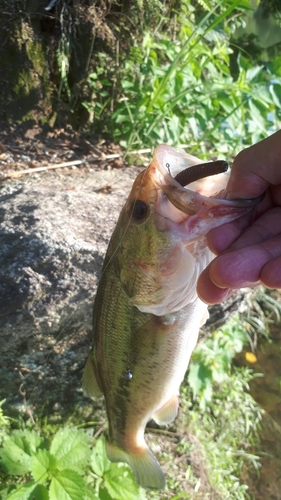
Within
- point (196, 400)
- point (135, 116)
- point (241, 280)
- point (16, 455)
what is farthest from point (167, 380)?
point (135, 116)

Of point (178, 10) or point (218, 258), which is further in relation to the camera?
point (178, 10)

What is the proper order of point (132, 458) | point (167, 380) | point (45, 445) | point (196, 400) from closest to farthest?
1. point (167, 380)
2. point (132, 458)
3. point (45, 445)
4. point (196, 400)

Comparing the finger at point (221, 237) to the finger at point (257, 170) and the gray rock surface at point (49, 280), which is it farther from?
the gray rock surface at point (49, 280)

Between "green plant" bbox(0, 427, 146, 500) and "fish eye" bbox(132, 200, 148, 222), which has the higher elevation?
"fish eye" bbox(132, 200, 148, 222)

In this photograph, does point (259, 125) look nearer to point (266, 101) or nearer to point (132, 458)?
point (266, 101)

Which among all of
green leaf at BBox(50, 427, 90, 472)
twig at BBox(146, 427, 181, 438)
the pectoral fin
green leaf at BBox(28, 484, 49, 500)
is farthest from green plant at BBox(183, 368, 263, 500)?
the pectoral fin

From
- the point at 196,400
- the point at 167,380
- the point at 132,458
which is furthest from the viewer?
the point at 196,400

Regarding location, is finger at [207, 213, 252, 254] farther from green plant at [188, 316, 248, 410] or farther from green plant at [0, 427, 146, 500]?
green plant at [188, 316, 248, 410]
